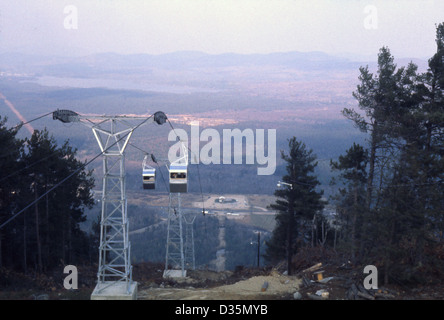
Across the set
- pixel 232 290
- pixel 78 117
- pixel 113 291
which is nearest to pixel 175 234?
pixel 232 290

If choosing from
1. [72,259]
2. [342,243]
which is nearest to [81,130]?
[72,259]

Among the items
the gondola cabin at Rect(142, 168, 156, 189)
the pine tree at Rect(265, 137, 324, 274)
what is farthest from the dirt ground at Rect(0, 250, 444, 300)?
the pine tree at Rect(265, 137, 324, 274)

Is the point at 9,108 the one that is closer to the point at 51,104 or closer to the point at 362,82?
the point at 51,104

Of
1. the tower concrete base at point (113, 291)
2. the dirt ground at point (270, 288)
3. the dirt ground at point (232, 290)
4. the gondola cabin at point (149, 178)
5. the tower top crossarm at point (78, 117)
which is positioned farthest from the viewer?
the gondola cabin at point (149, 178)

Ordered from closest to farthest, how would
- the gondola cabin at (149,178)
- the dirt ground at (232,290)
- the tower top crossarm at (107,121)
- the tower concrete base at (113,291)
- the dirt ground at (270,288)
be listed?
the tower top crossarm at (107,121)
the tower concrete base at (113,291)
the dirt ground at (270,288)
the dirt ground at (232,290)
the gondola cabin at (149,178)

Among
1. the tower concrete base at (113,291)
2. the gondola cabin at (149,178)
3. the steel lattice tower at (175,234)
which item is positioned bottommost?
the steel lattice tower at (175,234)

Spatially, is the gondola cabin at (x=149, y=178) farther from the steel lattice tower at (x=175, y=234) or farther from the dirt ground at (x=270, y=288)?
the steel lattice tower at (x=175, y=234)

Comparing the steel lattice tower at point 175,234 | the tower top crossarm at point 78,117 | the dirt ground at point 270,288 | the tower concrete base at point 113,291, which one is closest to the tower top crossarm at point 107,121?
the tower top crossarm at point 78,117
